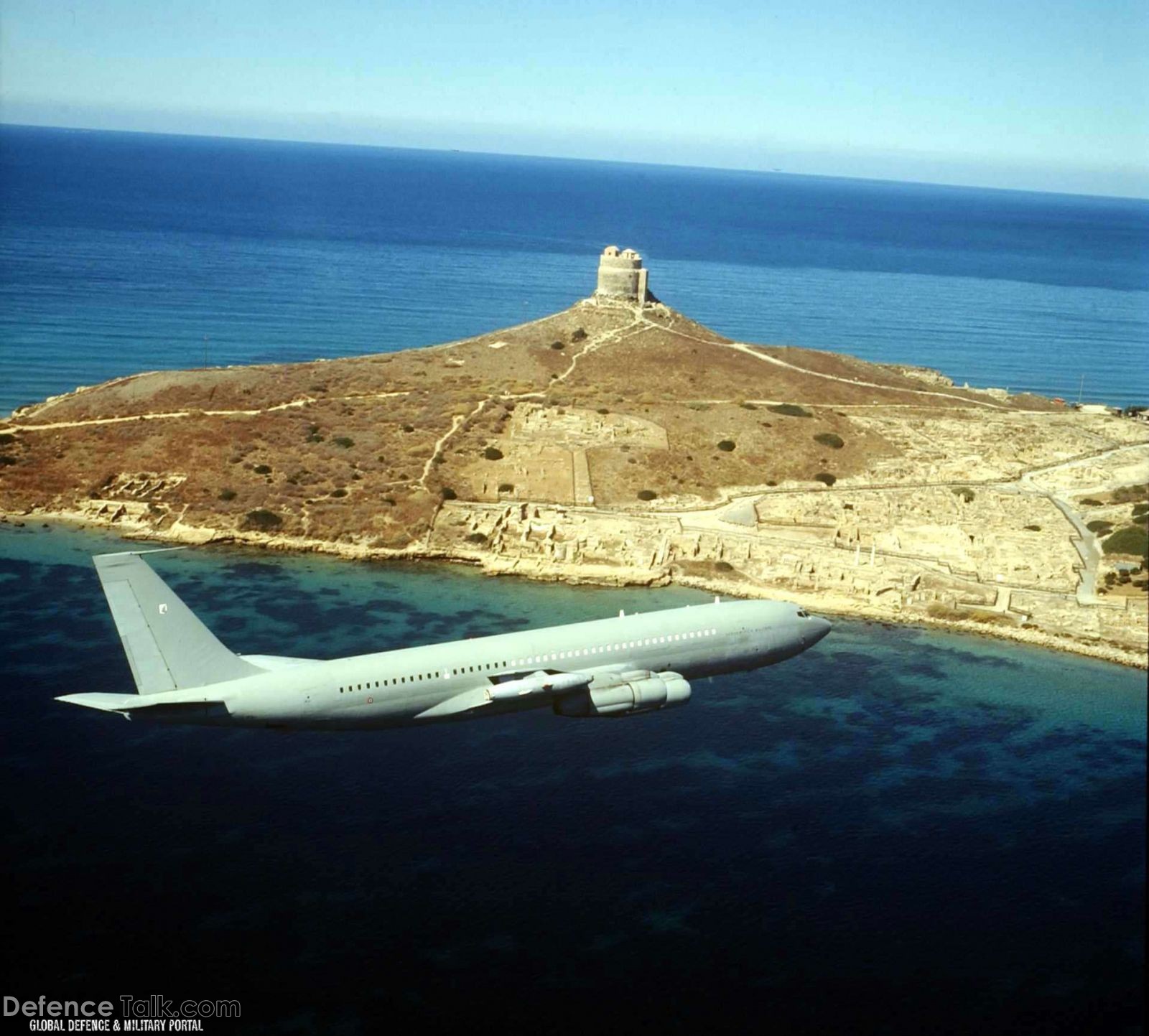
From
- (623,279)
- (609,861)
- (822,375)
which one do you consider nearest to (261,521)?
(609,861)

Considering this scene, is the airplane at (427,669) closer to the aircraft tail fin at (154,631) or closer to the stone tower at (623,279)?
the aircraft tail fin at (154,631)

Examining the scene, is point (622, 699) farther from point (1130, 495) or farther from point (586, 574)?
point (1130, 495)

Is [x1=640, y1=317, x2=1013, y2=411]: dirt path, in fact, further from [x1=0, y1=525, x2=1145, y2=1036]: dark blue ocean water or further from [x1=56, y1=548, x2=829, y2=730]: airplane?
[x1=0, y1=525, x2=1145, y2=1036]: dark blue ocean water

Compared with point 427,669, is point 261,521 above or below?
below

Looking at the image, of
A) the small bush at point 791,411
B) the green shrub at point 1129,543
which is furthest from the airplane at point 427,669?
the small bush at point 791,411

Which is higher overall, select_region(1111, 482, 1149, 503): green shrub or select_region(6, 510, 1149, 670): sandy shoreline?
select_region(1111, 482, 1149, 503): green shrub

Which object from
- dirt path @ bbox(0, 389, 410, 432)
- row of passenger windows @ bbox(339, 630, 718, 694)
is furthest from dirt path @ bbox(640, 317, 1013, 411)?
row of passenger windows @ bbox(339, 630, 718, 694)
